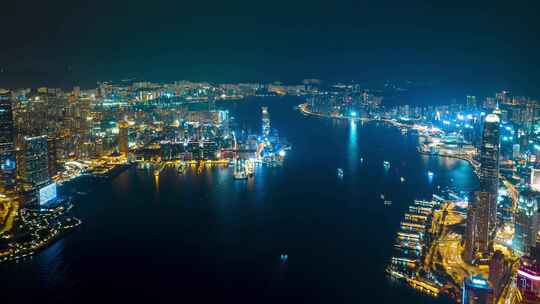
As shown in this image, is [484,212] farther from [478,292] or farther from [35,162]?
[35,162]

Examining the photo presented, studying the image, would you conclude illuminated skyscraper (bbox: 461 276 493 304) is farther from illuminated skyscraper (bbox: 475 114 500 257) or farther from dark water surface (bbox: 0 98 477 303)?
illuminated skyscraper (bbox: 475 114 500 257)

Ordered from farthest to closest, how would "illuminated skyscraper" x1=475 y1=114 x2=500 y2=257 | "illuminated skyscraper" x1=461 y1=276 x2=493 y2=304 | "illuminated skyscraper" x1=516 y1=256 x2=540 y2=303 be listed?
"illuminated skyscraper" x1=475 y1=114 x2=500 y2=257, "illuminated skyscraper" x1=461 y1=276 x2=493 y2=304, "illuminated skyscraper" x1=516 y1=256 x2=540 y2=303

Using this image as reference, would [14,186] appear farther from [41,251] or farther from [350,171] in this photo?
[350,171]

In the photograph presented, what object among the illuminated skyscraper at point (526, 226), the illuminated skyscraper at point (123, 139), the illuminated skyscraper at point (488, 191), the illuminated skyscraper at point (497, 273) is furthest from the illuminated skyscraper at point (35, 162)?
the illuminated skyscraper at point (526, 226)

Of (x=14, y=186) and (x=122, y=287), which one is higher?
(x=14, y=186)

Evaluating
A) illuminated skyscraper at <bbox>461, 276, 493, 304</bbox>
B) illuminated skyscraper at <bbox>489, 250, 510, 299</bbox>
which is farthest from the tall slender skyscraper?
illuminated skyscraper at <bbox>461, 276, 493, 304</bbox>

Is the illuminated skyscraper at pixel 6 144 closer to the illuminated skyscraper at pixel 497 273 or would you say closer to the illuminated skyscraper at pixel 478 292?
the illuminated skyscraper at pixel 478 292

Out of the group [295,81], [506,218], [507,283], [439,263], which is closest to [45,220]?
[439,263]
